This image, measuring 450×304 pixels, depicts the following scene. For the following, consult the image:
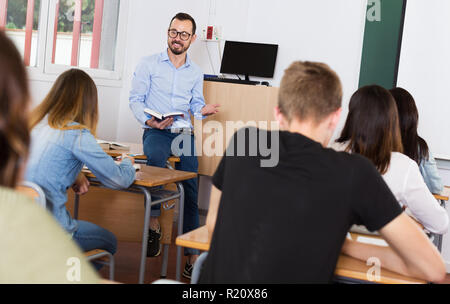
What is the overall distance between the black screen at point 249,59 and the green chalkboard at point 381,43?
86 cm

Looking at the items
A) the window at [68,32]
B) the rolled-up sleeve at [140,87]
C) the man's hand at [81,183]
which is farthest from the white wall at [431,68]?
the man's hand at [81,183]

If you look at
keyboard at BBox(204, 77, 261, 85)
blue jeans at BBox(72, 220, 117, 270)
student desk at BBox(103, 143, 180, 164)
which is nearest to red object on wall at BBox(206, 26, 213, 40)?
keyboard at BBox(204, 77, 261, 85)

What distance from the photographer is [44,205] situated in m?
2.21

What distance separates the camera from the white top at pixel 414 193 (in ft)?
6.68

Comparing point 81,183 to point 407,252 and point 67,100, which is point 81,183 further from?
point 407,252

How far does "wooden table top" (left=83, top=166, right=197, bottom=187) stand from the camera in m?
2.74

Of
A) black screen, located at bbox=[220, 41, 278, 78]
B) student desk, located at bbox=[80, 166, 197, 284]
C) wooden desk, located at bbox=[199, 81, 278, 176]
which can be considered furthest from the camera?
black screen, located at bbox=[220, 41, 278, 78]

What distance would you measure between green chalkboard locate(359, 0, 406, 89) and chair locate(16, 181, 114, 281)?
3016 mm

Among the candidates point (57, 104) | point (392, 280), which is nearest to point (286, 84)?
point (392, 280)

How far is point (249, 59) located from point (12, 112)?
4.45 metres


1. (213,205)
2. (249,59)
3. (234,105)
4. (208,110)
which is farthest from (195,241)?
(249,59)

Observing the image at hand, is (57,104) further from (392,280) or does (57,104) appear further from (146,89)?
(146,89)

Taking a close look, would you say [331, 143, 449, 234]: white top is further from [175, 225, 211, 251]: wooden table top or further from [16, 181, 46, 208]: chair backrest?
[16, 181, 46, 208]: chair backrest
